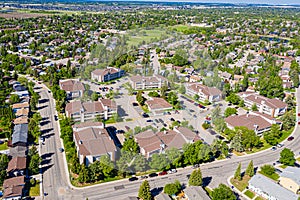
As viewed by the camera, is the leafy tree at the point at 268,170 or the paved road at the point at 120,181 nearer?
the paved road at the point at 120,181

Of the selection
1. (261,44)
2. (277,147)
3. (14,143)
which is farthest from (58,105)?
(261,44)

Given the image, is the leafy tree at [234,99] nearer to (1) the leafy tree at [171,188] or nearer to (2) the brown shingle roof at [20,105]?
(1) the leafy tree at [171,188]

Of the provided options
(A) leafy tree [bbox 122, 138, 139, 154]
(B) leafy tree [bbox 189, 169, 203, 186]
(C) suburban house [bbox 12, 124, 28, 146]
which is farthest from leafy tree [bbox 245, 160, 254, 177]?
(C) suburban house [bbox 12, 124, 28, 146]

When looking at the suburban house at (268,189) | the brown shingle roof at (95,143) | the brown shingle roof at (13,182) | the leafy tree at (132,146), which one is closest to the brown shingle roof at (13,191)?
the brown shingle roof at (13,182)

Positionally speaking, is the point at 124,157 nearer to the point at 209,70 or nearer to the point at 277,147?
the point at 209,70

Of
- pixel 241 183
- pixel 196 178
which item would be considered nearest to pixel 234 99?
pixel 241 183

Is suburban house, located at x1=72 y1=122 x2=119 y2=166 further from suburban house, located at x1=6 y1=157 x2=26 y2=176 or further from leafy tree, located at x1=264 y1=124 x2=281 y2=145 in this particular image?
leafy tree, located at x1=264 y1=124 x2=281 y2=145

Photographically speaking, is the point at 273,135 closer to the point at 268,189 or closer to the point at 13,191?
the point at 268,189
